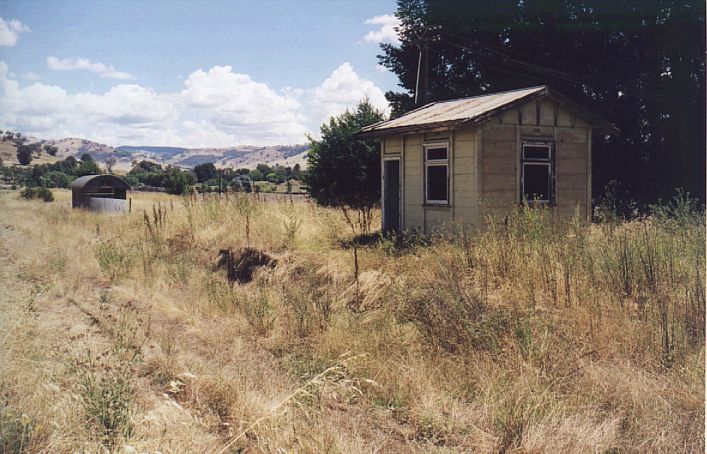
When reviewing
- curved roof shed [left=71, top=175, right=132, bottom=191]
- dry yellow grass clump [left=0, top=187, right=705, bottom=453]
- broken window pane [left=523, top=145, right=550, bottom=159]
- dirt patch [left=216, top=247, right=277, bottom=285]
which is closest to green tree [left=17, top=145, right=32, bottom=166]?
dry yellow grass clump [left=0, top=187, right=705, bottom=453]

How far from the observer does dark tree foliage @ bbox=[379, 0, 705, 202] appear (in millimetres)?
19016

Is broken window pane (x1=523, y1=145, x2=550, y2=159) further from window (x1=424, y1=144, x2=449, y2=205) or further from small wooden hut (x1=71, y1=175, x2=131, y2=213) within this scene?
small wooden hut (x1=71, y1=175, x2=131, y2=213)

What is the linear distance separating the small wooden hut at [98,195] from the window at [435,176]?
15507 millimetres

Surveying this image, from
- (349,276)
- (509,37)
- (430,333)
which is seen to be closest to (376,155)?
(509,37)

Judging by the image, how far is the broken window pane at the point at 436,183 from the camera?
515 inches

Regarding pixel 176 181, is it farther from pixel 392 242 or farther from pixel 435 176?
pixel 392 242

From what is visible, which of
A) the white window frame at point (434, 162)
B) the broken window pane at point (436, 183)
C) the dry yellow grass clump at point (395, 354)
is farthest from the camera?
the broken window pane at point (436, 183)

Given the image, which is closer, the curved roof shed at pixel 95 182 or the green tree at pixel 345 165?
the green tree at pixel 345 165

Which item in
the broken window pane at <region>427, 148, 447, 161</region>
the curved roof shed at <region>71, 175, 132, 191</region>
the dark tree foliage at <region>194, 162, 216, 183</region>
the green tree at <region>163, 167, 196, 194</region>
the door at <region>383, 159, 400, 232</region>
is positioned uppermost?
the dark tree foliage at <region>194, 162, 216, 183</region>

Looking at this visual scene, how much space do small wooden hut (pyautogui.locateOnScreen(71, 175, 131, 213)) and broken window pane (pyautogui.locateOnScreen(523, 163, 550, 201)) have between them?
17.4 m

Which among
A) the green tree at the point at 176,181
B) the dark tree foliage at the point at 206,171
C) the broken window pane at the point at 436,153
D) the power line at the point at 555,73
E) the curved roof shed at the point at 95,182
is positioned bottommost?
the curved roof shed at the point at 95,182

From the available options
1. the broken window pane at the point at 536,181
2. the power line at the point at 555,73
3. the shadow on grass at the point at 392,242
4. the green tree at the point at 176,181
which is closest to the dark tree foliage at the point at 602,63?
the power line at the point at 555,73

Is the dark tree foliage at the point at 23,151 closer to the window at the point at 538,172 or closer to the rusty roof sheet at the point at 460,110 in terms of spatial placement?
the rusty roof sheet at the point at 460,110

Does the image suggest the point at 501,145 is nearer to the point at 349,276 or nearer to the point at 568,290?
the point at 349,276
